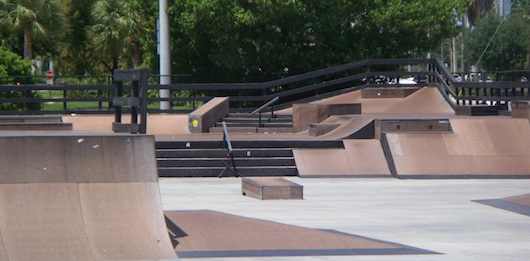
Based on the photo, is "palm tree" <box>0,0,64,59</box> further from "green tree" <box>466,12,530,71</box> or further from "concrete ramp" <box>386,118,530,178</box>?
"concrete ramp" <box>386,118,530,178</box>

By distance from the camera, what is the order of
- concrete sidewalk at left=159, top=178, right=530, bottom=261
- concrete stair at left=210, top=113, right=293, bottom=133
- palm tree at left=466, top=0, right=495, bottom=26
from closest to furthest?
concrete sidewalk at left=159, top=178, right=530, bottom=261 < concrete stair at left=210, top=113, right=293, bottom=133 < palm tree at left=466, top=0, right=495, bottom=26

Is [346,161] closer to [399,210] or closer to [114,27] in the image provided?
[399,210]

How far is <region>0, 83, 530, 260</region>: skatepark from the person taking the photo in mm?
9906

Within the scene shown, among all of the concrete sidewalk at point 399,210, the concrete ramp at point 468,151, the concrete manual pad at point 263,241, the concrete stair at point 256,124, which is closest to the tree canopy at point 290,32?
the concrete stair at point 256,124

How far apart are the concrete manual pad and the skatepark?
0.08 ft

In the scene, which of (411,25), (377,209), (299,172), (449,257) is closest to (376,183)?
(299,172)

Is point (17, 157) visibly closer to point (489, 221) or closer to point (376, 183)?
point (489, 221)

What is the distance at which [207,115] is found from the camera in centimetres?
2764

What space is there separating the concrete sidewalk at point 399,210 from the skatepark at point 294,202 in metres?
0.02

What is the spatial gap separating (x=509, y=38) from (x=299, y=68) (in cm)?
3976

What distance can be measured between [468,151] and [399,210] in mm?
6963

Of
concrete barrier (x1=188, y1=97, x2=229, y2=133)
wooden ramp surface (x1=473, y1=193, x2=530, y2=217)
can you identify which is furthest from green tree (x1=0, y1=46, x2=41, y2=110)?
wooden ramp surface (x1=473, y1=193, x2=530, y2=217)

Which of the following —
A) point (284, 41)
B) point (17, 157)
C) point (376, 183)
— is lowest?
point (376, 183)

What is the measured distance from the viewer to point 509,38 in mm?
75562
